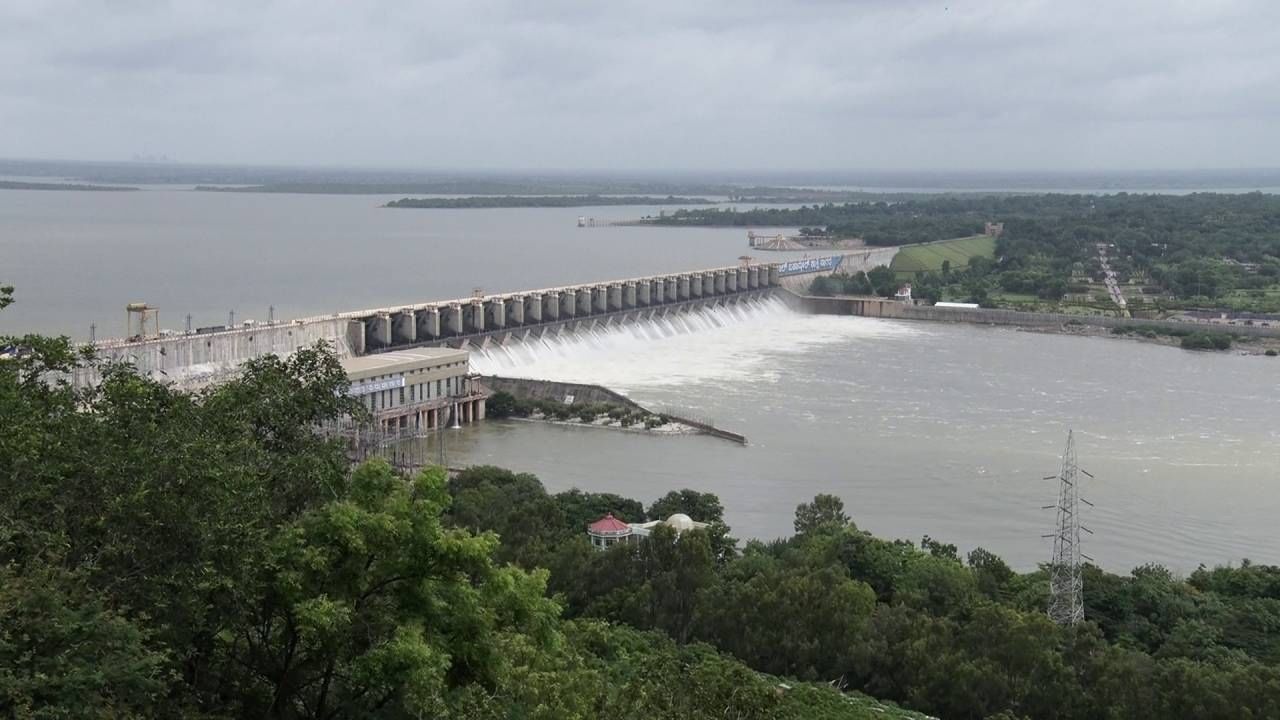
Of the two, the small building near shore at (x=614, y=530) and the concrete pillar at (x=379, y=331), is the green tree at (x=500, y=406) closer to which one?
the concrete pillar at (x=379, y=331)

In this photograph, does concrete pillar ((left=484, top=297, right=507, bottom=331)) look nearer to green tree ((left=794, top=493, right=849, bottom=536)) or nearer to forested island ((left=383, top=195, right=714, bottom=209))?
green tree ((left=794, top=493, right=849, bottom=536))

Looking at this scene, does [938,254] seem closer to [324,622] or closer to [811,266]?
[811,266]

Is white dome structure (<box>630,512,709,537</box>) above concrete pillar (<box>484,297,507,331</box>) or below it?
below

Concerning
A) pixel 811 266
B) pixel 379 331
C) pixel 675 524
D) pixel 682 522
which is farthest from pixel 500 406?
pixel 811 266

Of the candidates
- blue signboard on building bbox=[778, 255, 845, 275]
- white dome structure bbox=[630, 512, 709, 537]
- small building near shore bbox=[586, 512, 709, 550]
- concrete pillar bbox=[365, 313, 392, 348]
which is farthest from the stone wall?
small building near shore bbox=[586, 512, 709, 550]

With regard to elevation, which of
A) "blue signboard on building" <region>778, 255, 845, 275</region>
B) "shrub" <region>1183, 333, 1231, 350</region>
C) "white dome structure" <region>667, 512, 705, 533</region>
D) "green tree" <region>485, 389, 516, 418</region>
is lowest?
"shrub" <region>1183, 333, 1231, 350</region>

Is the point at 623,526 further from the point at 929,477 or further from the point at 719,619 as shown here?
the point at 929,477

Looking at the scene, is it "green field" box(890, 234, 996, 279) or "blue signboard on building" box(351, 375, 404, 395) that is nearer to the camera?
"blue signboard on building" box(351, 375, 404, 395)
